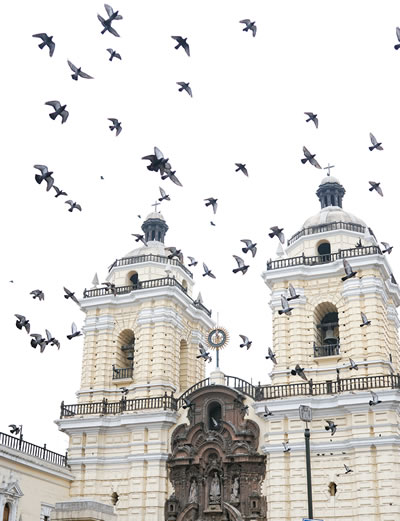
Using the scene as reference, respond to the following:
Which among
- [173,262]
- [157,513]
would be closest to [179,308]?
[173,262]

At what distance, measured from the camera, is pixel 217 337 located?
123 feet

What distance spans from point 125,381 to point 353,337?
11.8m

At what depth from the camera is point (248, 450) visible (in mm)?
32375

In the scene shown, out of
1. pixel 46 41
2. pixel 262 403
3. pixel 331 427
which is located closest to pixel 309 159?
pixel 46 41

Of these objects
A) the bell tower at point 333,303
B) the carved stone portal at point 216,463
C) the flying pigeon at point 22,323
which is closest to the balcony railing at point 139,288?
the bell tower at point 333,303

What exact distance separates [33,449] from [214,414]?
8568mm

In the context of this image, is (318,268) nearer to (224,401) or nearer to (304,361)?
(304,361)

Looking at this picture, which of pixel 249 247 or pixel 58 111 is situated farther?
pixel 249 247

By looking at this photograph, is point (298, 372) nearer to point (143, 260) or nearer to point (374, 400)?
point (374, 400)

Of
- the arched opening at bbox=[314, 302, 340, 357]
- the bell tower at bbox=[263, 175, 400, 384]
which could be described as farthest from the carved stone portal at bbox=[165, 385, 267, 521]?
the arched opening at bbox=[314, 302, 340, 357]

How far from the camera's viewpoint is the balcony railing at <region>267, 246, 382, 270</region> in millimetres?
34156

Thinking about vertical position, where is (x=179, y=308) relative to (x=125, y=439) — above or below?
above

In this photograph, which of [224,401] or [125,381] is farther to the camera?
[125,381]

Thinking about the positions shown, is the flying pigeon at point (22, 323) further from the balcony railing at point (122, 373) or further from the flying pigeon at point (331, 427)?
the balcony railing at point (122, 373)
